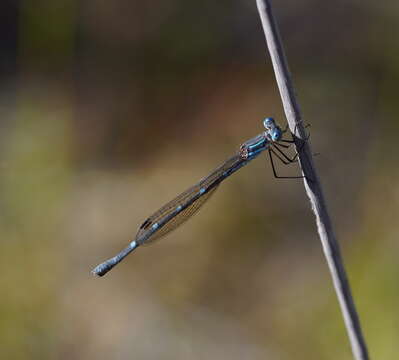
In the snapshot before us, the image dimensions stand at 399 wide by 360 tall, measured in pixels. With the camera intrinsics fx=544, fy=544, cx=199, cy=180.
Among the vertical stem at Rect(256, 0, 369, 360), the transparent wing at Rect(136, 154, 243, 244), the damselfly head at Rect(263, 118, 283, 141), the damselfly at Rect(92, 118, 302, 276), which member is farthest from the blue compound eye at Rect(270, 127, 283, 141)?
the vertical stem at Rect(256, 0, 369, 360)

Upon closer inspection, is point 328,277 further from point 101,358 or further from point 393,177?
point 101,358

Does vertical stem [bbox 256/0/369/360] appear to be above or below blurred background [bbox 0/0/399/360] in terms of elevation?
below

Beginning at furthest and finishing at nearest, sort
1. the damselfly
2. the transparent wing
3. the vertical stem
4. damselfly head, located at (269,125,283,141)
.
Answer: the transparent wing, the damselfly, damselfly head, located at (269,125,283,141), the vertical stem

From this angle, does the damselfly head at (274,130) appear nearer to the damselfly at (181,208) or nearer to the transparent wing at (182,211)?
the damselfly at (181,208)

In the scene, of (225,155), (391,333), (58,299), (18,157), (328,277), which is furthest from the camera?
(18,157)

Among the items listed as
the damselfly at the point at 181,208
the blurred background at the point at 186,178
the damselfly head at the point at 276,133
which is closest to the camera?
the damselfly head at the point at 276,133

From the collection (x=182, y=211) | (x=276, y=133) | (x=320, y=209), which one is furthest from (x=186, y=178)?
(x=320, y=209)

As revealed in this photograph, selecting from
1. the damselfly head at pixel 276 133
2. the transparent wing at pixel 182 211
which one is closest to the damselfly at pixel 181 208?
the transparent wing at pixel 182 211

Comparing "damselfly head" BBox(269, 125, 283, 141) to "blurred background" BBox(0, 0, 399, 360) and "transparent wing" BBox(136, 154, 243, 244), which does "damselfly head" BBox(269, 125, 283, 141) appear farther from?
"blurred background" BBox(0, 0, 399, 360)

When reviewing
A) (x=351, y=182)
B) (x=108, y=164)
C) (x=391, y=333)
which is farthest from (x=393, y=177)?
(x=108, y=164)
